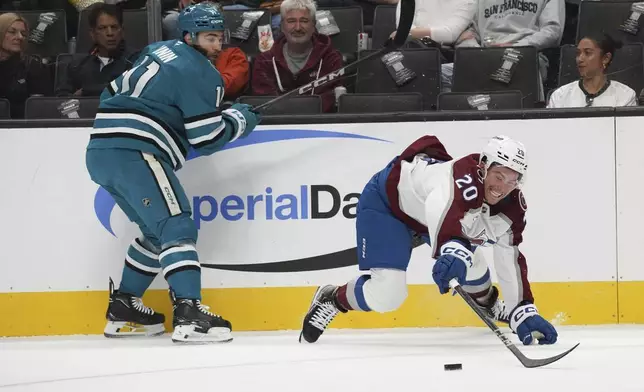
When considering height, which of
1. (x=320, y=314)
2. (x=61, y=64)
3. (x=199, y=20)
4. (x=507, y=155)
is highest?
(x=199, y=20)

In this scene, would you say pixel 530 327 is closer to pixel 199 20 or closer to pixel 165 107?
pixel 165 107

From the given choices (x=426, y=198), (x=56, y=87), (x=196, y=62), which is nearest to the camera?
(x=426, y=198)

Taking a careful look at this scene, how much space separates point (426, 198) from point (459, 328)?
3.79 feet

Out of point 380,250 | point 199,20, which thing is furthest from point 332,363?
point 199,20

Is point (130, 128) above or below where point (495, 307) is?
above

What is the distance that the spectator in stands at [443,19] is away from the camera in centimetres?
676

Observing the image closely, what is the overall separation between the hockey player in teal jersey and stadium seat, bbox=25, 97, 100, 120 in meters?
0.62

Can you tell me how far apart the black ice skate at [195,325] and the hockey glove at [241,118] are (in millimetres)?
801

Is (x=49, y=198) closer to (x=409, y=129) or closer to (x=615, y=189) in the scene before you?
(x=409, y=129)

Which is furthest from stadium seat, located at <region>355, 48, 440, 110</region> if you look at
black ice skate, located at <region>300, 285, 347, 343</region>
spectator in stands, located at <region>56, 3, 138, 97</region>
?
black ice skate, located at <region>300, 285, 347, 343</region>

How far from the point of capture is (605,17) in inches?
261

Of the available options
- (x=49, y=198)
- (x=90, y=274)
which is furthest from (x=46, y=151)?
(x=90, y=274)

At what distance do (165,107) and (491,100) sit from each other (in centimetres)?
167

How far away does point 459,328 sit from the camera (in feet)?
18.3
